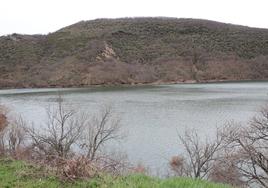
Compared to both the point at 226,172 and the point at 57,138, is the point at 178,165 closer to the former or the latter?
the point at 226,172

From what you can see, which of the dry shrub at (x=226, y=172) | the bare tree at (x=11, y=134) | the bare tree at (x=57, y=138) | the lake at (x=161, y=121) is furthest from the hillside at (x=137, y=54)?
the dry shrub at (x=226, y=172)

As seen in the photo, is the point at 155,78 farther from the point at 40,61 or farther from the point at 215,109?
the point at 215,109

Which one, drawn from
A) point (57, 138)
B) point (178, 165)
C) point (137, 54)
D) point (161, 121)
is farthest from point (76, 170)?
point (137, 54)

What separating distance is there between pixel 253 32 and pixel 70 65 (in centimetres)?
5642

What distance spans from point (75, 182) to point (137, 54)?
10556 cm

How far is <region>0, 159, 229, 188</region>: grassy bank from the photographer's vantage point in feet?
16.1

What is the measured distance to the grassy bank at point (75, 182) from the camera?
16.1ft

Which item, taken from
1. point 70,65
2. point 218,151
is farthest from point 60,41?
point 218,151

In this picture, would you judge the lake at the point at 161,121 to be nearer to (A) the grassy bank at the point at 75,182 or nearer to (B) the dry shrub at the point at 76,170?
(A) the grassy bank at the point at 75,182

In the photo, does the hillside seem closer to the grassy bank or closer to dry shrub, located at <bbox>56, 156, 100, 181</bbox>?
the grassy bank

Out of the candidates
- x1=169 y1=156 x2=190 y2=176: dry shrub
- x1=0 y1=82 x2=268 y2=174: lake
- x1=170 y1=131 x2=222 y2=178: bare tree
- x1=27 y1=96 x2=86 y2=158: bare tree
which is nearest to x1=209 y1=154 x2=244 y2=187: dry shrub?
x1=170 y1=131 x2=222 y2=178: bare tree

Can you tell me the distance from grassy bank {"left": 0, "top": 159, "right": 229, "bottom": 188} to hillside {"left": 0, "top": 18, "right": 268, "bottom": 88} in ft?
288

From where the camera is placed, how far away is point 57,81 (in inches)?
3762

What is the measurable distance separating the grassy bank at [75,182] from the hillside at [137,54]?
87779 mm
